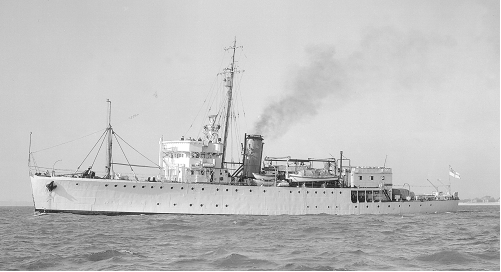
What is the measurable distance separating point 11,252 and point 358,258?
1141 cm

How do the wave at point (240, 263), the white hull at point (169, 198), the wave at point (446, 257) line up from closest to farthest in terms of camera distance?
the wave at point (240, 263) → the wave at point (446, 257) → the white hull at point (169, 198)

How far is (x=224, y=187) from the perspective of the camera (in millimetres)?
36219

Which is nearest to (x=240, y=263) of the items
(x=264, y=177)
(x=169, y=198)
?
(x=169, y=198)

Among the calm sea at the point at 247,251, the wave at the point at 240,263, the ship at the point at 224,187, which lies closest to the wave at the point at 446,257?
the calm sea at the point at 247,251

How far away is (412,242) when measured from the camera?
666 inches

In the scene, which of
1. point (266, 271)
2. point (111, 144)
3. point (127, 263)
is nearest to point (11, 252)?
point (127, 263)

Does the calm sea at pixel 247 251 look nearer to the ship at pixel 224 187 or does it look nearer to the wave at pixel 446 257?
the wave at pixel 446 257

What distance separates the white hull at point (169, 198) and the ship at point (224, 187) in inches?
2.8

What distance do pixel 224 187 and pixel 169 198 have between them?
4.50 m

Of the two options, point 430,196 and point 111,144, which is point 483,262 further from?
point 430,196

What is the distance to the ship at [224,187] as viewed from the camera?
33969 mm

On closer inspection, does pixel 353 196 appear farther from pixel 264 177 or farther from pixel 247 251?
pixel 247 251

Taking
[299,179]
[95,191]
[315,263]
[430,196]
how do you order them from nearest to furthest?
[315,263] → [95,191] → [299,179] → [430,196]

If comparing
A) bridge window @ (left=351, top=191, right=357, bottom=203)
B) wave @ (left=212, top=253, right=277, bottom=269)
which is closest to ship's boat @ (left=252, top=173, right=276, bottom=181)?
bridge window @ (left=351, top=191, right=357, bottom=203)
